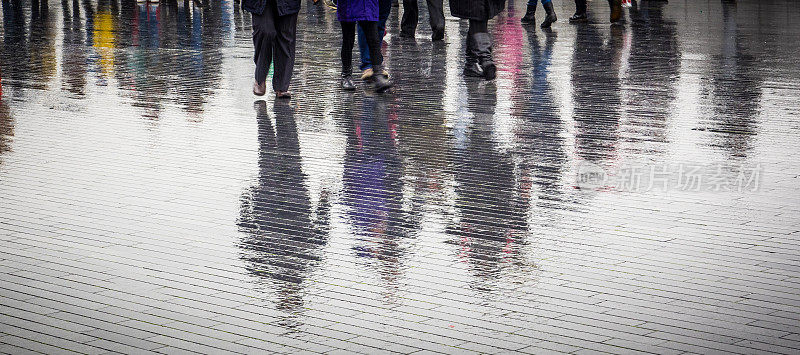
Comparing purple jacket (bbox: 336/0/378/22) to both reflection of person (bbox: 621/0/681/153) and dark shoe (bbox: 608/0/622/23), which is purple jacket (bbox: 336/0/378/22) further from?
dark shoe (bbox: 608/0/622/23)

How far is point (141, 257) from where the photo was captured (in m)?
5.34

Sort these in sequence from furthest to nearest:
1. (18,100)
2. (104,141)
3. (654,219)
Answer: (18,100) < (104,141) < (654,219)

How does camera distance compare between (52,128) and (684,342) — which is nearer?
(684,342)

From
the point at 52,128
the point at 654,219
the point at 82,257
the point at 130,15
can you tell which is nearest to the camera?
the point at 82,257

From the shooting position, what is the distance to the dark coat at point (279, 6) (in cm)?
1010

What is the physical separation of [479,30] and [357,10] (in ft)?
5.93

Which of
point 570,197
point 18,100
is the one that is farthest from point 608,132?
point 18,100

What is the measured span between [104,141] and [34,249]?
2.96m

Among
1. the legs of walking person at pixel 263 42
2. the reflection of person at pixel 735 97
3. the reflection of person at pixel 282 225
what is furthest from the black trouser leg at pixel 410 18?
the reflection of person at pixel 282 225

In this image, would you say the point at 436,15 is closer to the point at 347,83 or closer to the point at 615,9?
the point at 615,9

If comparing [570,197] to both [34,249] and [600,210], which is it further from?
[34,249]

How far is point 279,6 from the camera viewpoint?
10.1m

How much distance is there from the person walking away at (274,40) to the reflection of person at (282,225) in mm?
2321

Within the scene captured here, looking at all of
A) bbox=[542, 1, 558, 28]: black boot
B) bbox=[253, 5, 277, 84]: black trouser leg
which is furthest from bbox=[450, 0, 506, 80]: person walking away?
bbox=[542, 1, 558, 28]: black boot
